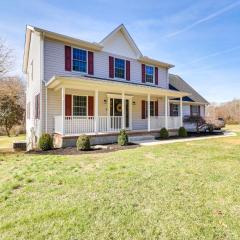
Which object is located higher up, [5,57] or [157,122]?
[5,57]

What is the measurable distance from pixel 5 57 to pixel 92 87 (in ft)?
33.2

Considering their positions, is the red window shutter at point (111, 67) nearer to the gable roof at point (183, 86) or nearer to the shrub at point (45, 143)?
the shrub at point (45, 143)

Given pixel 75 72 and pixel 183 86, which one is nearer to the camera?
pixel 75 72

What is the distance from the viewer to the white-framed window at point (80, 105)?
1307 centimetres

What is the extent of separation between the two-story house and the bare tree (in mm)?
1219

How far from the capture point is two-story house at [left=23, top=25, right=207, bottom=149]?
11664mm

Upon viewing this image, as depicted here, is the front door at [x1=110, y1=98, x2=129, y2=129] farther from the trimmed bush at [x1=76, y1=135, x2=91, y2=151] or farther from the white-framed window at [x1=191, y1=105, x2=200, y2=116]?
the white-framed window at [x1=191, y1=105, x2=200, y2=116]

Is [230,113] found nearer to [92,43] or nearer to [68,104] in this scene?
[92,43]

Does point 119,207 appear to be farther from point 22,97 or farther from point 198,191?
point 22,97

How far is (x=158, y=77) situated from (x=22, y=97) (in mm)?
26918

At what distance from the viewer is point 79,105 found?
13.2 meters

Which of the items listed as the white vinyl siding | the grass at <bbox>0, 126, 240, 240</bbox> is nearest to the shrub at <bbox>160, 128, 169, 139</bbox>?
the white vinyl siding

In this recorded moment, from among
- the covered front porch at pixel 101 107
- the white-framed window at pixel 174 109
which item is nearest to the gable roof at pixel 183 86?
the white-framed window at pixel 174 109

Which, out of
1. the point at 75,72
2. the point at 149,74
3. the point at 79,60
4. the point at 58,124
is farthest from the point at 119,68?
the point at 58,124
